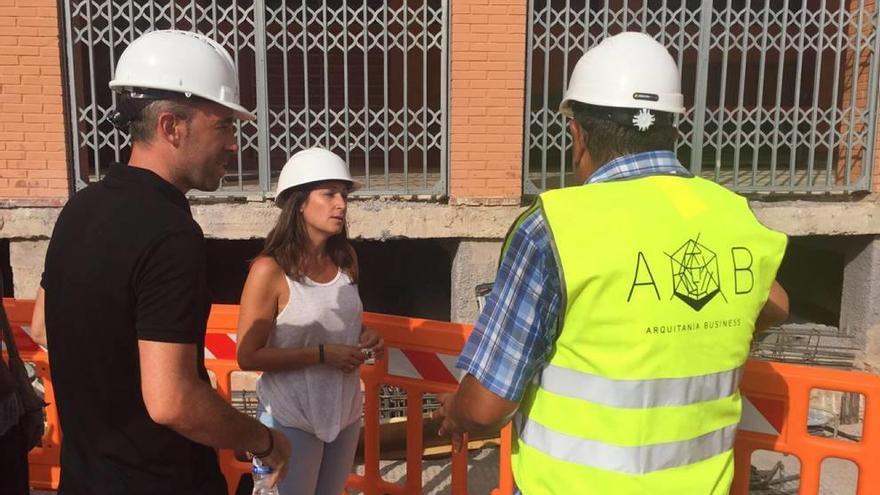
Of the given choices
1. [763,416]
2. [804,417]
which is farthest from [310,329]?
[804,417]

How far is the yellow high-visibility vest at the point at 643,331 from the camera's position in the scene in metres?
1.54

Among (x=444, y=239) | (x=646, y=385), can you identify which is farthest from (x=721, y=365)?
(x=444, y=239)

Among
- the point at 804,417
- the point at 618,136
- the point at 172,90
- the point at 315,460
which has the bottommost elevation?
the point at 315,460

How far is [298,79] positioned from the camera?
10.1 metres

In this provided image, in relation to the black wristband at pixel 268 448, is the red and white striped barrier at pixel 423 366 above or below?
below

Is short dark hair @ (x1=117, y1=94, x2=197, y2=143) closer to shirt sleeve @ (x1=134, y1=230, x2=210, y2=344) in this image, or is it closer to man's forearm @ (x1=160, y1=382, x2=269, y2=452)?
shirt sleeve @ (x1=134, y1=230, x2=210, y2=344)

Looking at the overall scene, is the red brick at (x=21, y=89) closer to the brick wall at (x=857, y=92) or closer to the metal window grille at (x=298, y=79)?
the metal window grille at (x=298, y=79)

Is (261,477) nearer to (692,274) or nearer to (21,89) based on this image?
(692,274)

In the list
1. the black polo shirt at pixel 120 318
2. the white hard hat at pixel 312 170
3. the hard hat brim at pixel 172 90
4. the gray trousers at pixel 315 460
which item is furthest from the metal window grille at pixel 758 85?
the black polo shirt at pixel 120 318

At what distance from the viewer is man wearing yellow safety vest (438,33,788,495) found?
5.08 feet

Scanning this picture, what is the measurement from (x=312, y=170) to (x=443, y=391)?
1.10 metres

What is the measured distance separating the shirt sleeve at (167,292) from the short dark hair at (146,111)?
0.29 metres

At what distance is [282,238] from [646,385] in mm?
1614

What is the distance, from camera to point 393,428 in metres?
4.98
